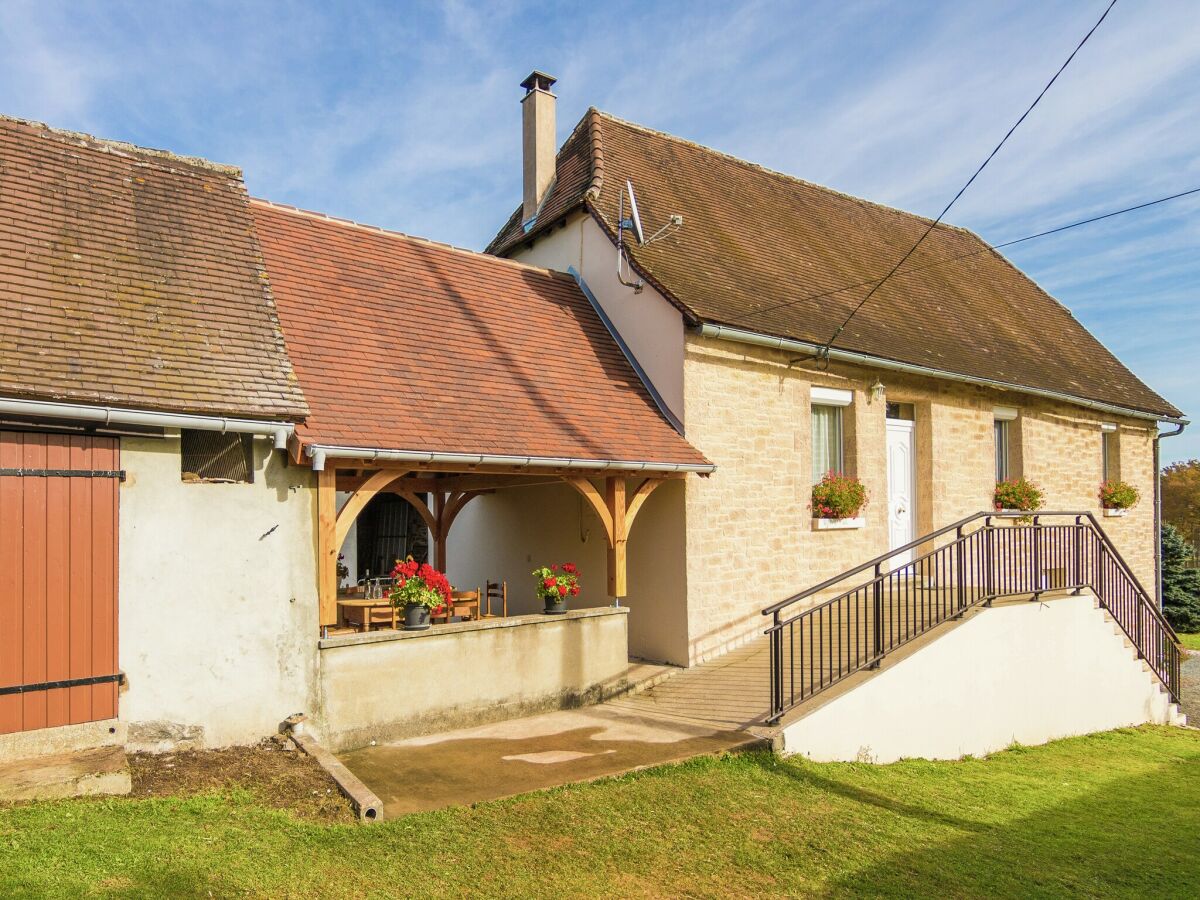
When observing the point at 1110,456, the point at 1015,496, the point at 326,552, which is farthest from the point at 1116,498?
the point at 326,552

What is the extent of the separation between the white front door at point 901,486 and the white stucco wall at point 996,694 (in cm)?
246

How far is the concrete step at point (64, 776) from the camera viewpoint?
5.26 metres

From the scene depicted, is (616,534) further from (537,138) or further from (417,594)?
(537,138)

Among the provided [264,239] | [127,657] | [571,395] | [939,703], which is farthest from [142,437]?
[939,703]

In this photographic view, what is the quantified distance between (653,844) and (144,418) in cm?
437

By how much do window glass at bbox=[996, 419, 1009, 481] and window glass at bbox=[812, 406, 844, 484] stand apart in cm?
382

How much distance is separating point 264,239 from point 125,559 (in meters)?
4.19

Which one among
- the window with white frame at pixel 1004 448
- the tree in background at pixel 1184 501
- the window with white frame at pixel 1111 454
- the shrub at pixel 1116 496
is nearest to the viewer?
the window with white frame at pixel 1004 448

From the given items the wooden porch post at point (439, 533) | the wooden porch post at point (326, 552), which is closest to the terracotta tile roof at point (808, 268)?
the wooden porch post at point (439, 533)

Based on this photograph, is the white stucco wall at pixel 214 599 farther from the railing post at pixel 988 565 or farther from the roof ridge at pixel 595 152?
the railing post at pixel 988 565

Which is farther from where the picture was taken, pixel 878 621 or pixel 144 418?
pixel 878 621

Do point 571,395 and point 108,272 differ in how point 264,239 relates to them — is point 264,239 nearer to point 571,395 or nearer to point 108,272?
point 108,272

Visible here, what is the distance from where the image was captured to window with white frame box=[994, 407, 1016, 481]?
1393 centimetres

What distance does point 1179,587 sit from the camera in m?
19.9
